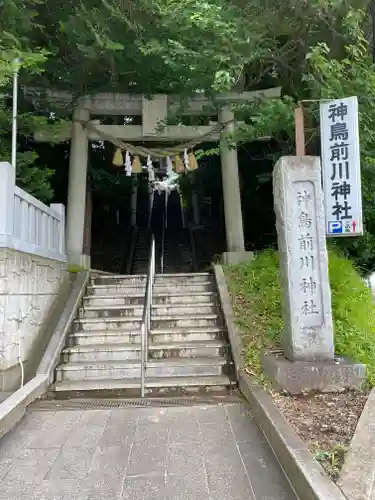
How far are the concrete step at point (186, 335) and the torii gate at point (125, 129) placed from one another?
3701 mm

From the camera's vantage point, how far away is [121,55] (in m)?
9.20

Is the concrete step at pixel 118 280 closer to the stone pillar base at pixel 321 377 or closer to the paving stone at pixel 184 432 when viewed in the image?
the paving stone at pixel 184 432

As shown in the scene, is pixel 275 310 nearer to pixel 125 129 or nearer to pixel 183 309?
pixel 183 309

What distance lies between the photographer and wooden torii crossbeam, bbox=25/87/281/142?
10617mm

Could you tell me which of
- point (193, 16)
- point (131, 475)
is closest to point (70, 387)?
point (131, 475)

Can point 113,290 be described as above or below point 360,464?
above

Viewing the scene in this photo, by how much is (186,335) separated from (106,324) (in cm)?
149

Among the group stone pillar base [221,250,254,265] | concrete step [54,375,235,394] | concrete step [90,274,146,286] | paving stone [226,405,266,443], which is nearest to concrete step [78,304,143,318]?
concrete step [90,274,146,286]

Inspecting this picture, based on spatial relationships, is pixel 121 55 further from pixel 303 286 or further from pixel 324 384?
pixel 324 384

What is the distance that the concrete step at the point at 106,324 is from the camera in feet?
25.0

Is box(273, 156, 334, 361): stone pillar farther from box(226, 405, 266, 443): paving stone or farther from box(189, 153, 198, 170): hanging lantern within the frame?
box(189, 153, 198, 170): hanging lantern

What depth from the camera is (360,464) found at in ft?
10.5

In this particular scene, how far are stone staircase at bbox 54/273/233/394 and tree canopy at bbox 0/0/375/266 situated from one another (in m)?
3.11

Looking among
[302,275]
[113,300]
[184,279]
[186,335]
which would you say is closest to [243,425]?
[302,275]
